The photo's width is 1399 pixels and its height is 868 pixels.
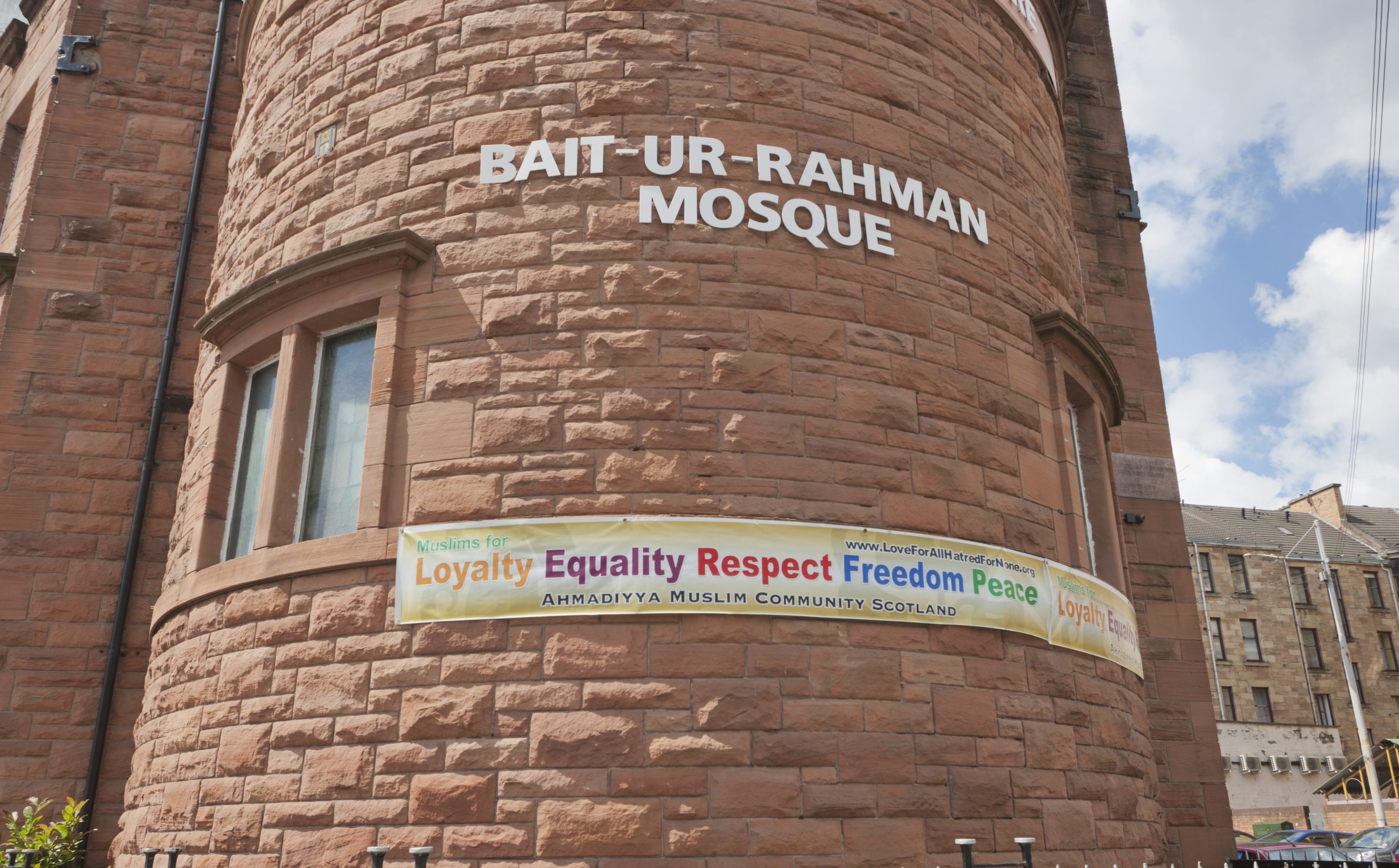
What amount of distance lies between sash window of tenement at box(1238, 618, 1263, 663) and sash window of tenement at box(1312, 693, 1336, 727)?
298cm

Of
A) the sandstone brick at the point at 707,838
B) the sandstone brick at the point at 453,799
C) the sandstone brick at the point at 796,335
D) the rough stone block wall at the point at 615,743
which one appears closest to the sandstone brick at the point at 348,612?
the rough stone block wall at the point at 615,743

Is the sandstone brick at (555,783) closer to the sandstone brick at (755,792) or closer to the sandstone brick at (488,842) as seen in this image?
the sandstone brick at (488,842)

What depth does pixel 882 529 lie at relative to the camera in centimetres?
629

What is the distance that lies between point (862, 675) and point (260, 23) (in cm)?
764

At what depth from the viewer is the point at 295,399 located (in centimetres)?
716

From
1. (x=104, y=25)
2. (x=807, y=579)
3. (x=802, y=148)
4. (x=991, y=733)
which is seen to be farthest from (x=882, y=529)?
(x=104, y=25)

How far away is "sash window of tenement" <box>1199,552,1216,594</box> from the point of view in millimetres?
46719

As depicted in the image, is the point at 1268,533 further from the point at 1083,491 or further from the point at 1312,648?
the point at 1083,491

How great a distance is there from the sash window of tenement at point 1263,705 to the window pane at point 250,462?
4733 centimetres

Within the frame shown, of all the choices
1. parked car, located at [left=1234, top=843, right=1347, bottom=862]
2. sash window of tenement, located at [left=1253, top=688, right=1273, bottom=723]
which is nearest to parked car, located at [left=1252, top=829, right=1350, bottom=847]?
parked car, located at [left=1234, top=843, right=1347, bottom=862]

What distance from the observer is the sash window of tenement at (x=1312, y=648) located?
156 ft

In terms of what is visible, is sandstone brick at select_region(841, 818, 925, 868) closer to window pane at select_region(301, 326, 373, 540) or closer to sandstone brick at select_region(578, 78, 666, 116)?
window pane at select_region(301, 326, 373, 540)

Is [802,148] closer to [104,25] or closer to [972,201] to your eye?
[972,201]

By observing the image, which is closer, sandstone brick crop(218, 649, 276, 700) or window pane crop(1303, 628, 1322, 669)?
sandstone brick crop(218, 649, 276, 700)
